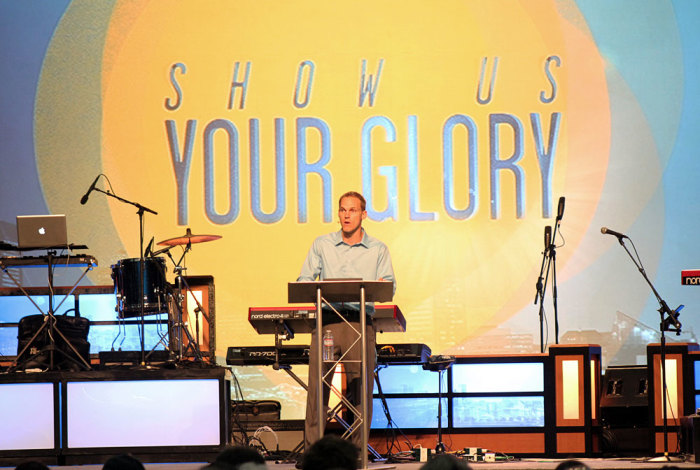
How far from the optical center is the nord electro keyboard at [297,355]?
657 cm

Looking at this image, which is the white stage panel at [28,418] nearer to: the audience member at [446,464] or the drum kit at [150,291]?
the drum kit at [150,291]

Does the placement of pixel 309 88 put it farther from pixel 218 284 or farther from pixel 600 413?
pixel 600 413

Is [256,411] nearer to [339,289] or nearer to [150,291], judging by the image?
[150,291]

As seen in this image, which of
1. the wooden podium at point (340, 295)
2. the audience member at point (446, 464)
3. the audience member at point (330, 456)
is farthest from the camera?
the wooden podium at point (340, 295)

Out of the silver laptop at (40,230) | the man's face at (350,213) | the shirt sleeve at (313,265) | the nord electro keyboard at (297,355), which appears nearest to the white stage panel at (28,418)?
the silver laptop at (40,230)

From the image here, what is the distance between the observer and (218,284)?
8.66m

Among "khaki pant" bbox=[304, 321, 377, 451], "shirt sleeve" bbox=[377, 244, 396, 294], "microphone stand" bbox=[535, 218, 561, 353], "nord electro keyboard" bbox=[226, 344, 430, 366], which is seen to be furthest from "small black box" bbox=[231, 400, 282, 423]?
"microphone stand" bbox=[535, 218, 561, 353]

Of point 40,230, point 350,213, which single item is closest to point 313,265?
point 350,213

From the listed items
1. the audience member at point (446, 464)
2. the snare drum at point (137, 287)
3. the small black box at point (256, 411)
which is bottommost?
the small black box at point (256, 411)

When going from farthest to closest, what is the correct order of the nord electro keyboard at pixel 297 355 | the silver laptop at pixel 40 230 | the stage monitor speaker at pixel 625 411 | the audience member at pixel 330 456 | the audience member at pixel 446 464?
the stage monitor speaker at pixel 625 411
the silver laptop at pixel 40 230
the nord electro keyboard at pixel 297 355
the audience member at pixel 330 456
the audience member at pixel 446 464

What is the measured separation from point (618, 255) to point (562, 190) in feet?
2.49

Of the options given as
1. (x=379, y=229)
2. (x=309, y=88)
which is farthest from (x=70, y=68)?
(x=379, y=229)

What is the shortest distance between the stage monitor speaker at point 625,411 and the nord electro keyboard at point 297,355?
1.57 m

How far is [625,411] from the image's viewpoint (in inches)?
285
